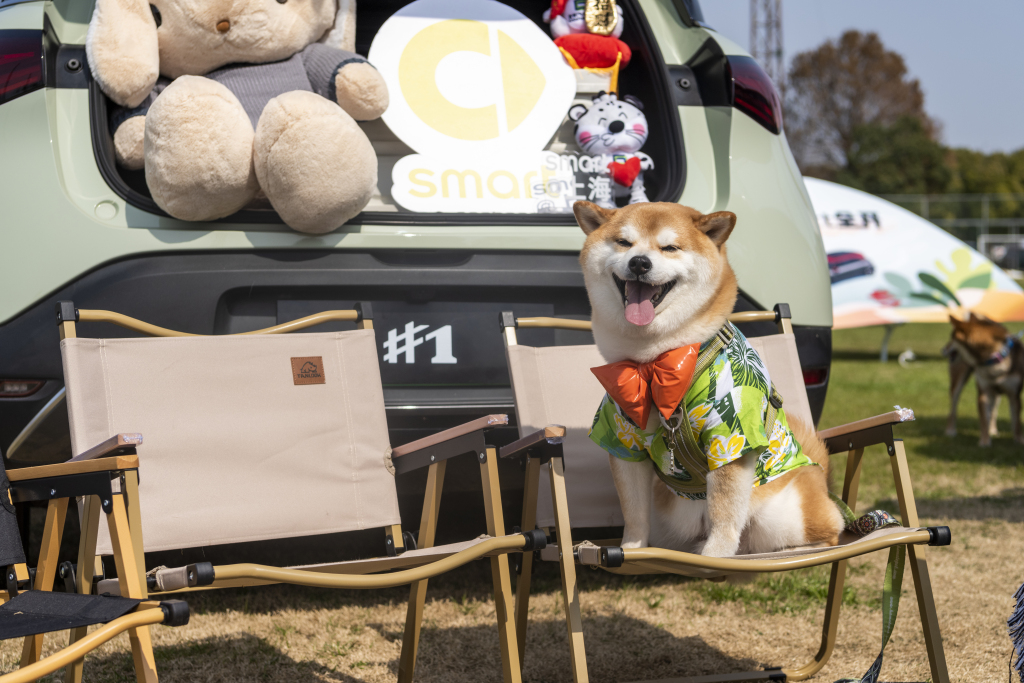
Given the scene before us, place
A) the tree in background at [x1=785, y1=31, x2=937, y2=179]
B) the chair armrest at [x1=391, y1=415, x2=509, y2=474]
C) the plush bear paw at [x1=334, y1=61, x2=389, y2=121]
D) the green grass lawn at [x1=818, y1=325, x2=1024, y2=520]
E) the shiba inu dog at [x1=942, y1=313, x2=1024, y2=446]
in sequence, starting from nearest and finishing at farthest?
the chair armrest at [x1=391, y1=415, x2=509, y2=474] → the plush bear paw at [x1=334, y1=61, x2=389, y2=121] → the green grass lawn at [x1=818, y1=325, x2=1024, y2=520] → the shiba inu dog at [x1=942, y1=313, x2=1024, y2=446] → the tree in background at [x1=785, y1=31, x2=937, y2=179]

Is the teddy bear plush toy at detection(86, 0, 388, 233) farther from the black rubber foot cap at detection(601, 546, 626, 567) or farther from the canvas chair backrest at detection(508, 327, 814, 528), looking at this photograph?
the black rubber foot cap at detection(601, 546, 626, 567)

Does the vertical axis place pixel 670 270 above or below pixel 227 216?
below

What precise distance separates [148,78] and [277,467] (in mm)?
1171

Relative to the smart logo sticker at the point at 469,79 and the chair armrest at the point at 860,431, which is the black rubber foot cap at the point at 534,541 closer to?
the chair armrest at the point at 860,431

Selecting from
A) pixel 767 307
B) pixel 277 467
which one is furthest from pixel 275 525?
pixel 767 307

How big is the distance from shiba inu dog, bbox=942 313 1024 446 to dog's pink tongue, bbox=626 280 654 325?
16.2 ft

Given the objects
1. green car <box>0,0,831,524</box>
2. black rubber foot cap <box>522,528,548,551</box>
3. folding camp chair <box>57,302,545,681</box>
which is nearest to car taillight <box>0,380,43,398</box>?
green car <box>0,0,831,524</box>

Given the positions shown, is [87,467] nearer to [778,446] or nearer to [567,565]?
[567,565]

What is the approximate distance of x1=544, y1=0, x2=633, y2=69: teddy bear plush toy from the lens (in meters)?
3.00

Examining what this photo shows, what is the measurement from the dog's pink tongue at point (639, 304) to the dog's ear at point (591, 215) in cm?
19

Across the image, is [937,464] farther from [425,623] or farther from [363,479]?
[363,479]

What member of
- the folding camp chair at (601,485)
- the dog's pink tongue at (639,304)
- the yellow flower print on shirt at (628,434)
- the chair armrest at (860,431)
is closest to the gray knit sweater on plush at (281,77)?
the folding camp chair at (601,485)

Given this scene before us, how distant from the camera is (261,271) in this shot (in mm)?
2326

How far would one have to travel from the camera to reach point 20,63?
2273 mm
